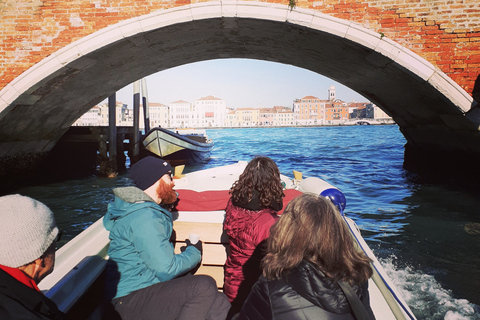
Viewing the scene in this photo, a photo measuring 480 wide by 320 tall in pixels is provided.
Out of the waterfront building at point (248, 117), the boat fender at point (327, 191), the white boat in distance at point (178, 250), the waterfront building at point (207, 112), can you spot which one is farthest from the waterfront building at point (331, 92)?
the white boat in distance at point (178, 250)

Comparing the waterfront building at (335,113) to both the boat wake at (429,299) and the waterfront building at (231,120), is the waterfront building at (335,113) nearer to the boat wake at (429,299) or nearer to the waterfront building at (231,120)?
the waterfront building at (231,120)

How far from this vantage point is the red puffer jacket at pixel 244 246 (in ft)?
6.07

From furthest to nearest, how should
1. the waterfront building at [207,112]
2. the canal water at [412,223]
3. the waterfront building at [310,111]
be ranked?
the waterfront building at [207,112]
the waterfront building at [310,111]
the canal water at [412,223]

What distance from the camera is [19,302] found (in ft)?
2.69

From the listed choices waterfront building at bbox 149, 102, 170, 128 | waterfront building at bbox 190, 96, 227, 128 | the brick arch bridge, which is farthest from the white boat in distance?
waterfront building at bbox 149, 102, 170, 128

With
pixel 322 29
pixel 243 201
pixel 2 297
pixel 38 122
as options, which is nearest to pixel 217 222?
pixel 243 201

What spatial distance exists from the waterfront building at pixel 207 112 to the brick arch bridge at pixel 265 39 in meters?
91.8

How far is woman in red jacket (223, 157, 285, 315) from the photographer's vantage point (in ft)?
6.19

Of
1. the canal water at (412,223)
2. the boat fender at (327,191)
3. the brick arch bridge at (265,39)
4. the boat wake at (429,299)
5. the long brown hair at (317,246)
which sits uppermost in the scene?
the brick arch bridge at (265,39)

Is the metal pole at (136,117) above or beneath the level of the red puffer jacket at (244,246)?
above

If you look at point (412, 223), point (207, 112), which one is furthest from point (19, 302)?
point (207, 112)

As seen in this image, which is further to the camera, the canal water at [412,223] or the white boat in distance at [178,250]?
the canal water at [412,223]

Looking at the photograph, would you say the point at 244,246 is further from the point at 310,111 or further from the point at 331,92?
the point at 331,92

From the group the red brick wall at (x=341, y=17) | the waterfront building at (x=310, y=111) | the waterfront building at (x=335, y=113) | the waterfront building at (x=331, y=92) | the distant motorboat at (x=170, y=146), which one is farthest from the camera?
the waterfront building at (x=331, y=92)
